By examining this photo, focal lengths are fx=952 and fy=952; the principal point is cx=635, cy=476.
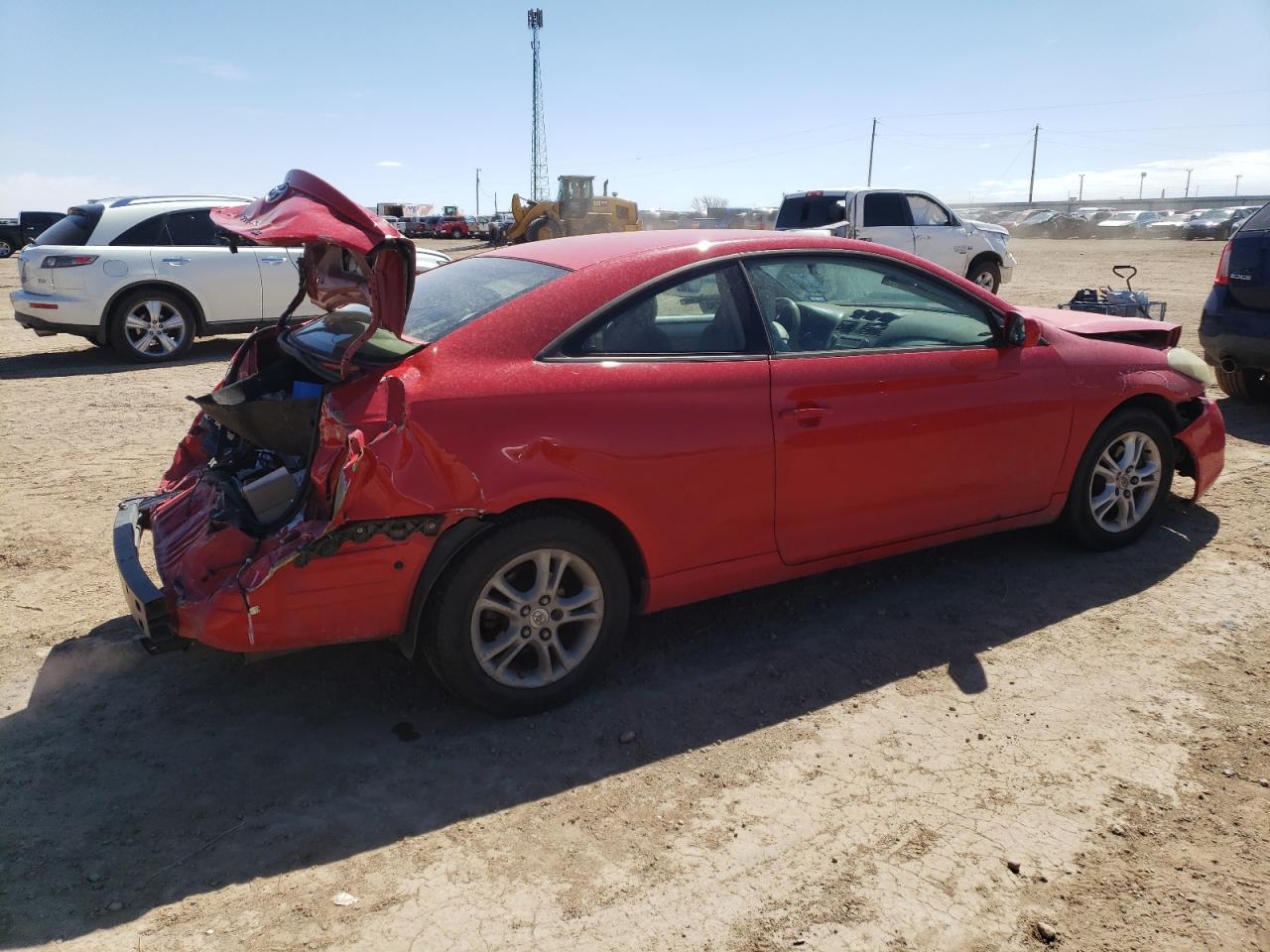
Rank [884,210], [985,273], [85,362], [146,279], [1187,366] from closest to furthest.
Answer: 1. [1187,366]
2. [146,279]
3. [85,362]
4. [884,210]
5. [985,273]

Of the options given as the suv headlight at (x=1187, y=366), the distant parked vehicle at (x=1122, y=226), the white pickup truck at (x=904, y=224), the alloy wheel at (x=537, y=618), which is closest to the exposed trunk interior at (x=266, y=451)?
the alloy wheel at (x=537, y=618)

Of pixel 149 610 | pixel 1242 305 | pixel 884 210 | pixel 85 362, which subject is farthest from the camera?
pixel 884 210

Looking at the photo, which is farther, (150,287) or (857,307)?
(150,287)

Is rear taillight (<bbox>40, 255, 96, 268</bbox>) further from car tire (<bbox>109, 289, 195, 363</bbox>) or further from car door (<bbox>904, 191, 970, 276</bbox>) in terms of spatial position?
car door (<bbox>904, 191, 970, 276</bbox>)

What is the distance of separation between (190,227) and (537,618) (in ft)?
30.1

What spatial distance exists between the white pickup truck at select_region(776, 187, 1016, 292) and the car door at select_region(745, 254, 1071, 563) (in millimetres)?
10896

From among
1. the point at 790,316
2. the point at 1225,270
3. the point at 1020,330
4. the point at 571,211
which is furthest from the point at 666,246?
the point at 571,211

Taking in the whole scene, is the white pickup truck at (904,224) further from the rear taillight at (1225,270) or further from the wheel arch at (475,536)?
the wheel arch at (475,536)

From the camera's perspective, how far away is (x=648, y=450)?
10.9ft

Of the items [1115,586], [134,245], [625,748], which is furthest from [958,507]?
[134,245]

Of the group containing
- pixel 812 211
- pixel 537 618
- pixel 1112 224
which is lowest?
pixel 537 618

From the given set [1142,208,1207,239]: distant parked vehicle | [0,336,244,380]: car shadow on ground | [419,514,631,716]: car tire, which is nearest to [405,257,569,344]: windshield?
[419,514,631,716]: car tire

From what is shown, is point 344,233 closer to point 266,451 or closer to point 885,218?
point 266,451

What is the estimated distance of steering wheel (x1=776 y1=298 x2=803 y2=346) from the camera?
378 cm
